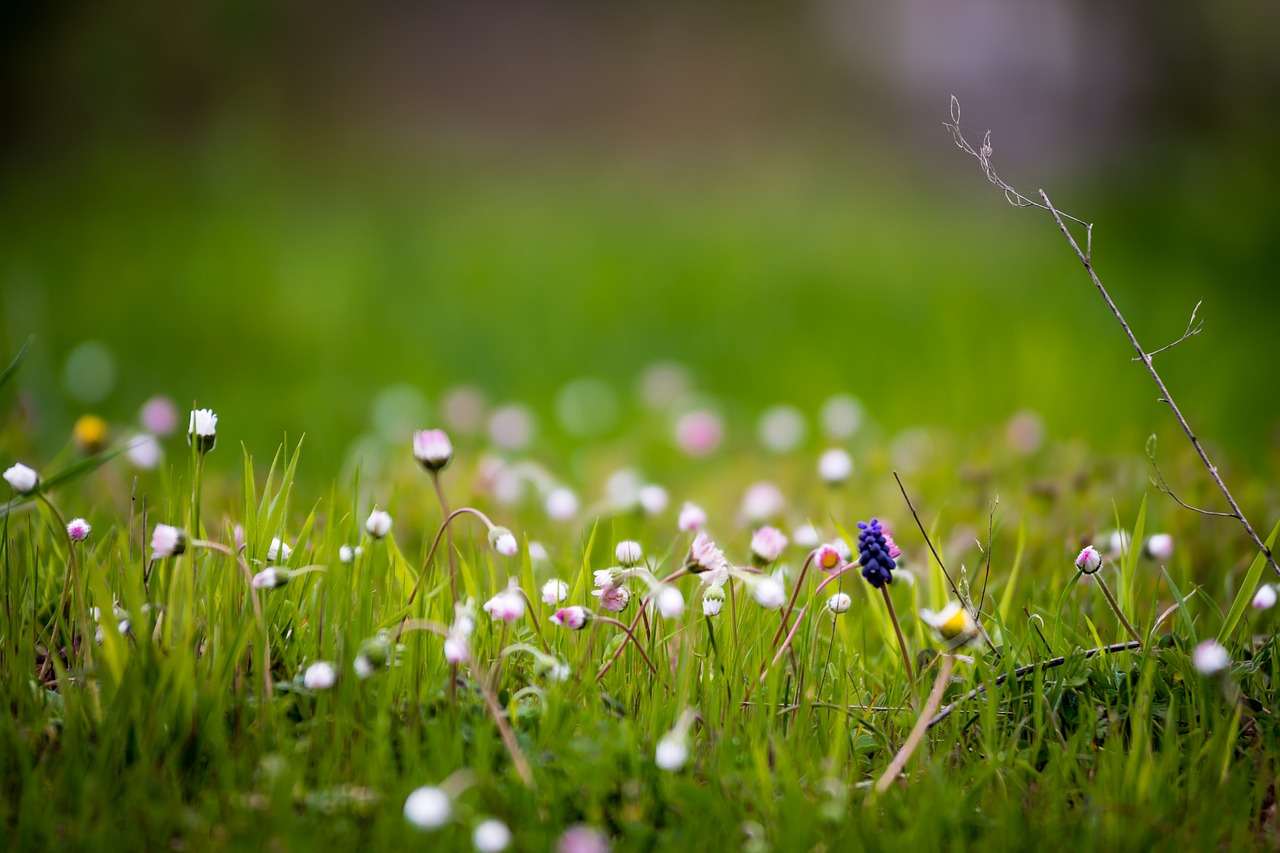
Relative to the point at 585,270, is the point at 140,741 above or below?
below

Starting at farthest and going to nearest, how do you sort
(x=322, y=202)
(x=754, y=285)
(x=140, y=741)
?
(x=322, y=202) → (x=754, y=285) → (x=140, y=741)

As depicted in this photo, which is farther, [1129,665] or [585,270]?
[585,270]

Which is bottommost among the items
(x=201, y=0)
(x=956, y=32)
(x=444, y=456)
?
(x=444, y=456)

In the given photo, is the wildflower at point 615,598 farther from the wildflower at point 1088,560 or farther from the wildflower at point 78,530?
the wildflower at point 78,530

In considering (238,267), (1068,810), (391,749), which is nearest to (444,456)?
(391,749)

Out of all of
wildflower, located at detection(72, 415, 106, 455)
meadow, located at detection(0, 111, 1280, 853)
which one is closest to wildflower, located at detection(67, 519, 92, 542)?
meadow, located at detection(0, 111, 1280, 853)

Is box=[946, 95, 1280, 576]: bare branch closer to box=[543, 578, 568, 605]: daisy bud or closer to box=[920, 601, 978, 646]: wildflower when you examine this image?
box=[920, 601, 978, 646]: wildflower

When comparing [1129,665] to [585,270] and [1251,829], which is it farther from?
[585,270]
